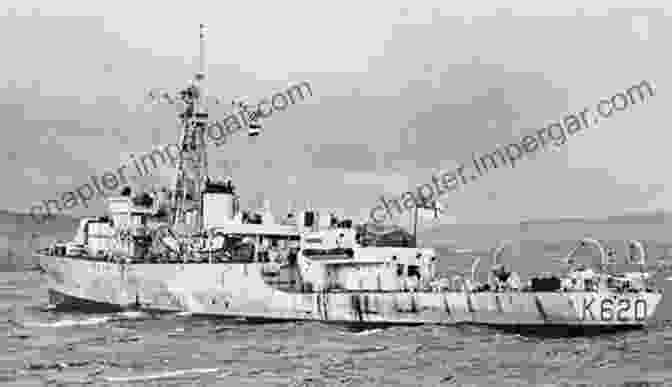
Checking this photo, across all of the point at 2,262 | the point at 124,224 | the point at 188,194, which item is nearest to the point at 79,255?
the point at 124,224

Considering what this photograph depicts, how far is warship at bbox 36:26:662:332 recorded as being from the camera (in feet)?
124

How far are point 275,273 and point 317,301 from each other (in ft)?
10.7

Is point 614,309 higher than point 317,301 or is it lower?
lower

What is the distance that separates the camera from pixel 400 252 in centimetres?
4425

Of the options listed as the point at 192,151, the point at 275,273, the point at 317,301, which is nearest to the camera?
the point at 317,301

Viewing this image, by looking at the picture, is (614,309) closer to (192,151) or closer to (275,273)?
(275,273)

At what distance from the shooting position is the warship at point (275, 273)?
37688 mm

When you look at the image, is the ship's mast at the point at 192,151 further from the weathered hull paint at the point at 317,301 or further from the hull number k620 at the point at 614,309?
the hull number k620 at the point at 614,309

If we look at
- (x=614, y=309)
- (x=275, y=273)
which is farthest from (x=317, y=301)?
(x=614, y=309)

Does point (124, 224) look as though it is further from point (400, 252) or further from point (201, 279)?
point (400, 252)

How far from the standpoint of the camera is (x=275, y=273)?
148 feet

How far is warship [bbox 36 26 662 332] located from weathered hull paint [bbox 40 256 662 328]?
0.06 meters

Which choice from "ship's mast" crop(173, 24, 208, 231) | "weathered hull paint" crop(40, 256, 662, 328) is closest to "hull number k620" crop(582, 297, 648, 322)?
"weathered hull paint" crop(40, 256, 662, 328)

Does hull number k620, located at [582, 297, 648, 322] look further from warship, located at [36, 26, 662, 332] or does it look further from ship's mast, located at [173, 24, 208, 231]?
ship's mast, located at [173, 24, 208, 231]
